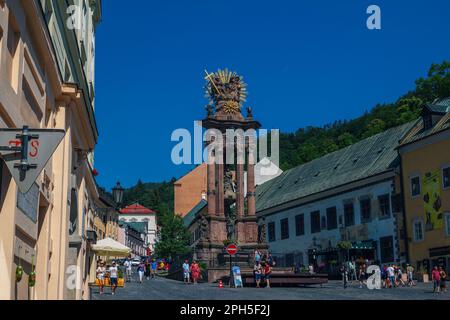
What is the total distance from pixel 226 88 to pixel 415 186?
1486cm

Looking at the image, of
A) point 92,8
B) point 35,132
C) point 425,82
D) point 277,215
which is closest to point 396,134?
point 277,215

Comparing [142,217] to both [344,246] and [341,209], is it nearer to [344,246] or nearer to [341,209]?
[341,209]

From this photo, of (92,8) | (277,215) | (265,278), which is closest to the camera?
(92,8)

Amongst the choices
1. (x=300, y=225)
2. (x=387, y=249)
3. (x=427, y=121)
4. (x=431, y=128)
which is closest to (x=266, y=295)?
(x=431, y=128)

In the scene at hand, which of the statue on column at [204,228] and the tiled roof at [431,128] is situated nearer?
the tiled roof at [431,128]

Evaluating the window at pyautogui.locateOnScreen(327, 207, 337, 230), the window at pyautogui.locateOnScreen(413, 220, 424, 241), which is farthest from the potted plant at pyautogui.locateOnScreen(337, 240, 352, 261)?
the window at pyautogui.locateOnScreen(327, 207, 337, 230)

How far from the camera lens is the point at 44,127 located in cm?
1611

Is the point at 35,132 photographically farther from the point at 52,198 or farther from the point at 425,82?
the point at 425,82

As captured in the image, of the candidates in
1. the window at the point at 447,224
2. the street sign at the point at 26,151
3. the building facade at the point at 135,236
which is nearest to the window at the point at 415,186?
the window at the point at 447,224

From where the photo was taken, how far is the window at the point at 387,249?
49.6 metres

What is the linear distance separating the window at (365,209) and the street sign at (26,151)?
149 feet

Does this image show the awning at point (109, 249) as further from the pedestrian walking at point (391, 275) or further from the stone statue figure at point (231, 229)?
the stone statue figure at point (231, 229)
